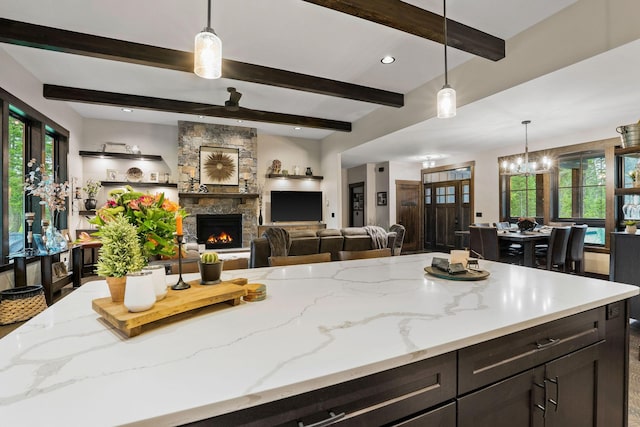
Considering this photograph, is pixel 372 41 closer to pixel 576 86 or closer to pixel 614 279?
pixel 576 86

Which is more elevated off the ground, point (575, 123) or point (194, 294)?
point (575, 123)

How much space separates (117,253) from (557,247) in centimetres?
520

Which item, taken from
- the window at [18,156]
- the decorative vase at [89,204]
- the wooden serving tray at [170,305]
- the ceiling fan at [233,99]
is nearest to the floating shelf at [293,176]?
the ceiling fan at [233,99]

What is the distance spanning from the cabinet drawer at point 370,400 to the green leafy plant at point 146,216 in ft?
2.29

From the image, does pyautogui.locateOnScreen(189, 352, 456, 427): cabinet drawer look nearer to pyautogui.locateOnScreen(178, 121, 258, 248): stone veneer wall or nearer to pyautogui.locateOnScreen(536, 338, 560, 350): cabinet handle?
pyautogui.locateOnScreen(536, 338, 560, 350): cabinet handle

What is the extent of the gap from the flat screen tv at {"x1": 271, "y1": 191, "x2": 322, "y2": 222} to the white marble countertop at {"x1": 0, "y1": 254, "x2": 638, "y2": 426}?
18.7 feet

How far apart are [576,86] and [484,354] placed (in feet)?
11.7

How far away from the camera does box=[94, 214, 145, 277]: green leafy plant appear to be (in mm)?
987

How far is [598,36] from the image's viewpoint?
8.19 ft

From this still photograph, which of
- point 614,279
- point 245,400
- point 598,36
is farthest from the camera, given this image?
point 614,279

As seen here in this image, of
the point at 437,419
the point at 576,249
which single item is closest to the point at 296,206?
the point at 576,249

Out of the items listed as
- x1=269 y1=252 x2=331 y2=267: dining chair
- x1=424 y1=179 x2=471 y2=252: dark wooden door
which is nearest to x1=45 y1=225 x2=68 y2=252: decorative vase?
x1=269 y1=252 x2=331 y2=267: dining chair

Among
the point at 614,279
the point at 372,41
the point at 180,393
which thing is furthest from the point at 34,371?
the point at 614,279

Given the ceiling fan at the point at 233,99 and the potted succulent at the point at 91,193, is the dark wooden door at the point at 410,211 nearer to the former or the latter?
the ceiling fan at the point at 233,99
